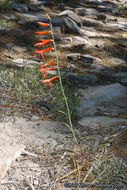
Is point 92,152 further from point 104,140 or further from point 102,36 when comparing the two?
point 102,36

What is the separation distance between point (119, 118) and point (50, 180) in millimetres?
1261

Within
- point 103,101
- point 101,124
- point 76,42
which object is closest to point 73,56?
point 76,42

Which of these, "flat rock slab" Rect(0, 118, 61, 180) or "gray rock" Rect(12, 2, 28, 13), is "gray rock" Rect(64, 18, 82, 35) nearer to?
"gray rock" Rect(12, 2, 28, 13)

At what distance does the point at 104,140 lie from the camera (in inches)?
85.7

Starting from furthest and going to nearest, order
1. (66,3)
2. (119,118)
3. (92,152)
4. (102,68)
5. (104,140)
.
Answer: (66,3), (102,68), (119,118), (104,140), (92,152)

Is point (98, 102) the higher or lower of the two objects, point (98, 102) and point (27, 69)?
the lower

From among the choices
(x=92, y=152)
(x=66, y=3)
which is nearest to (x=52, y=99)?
(x=92, y=152)

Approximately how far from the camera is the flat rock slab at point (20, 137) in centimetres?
179

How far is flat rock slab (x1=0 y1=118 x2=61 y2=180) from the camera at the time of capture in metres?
1.79

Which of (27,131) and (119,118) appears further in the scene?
(119,118)

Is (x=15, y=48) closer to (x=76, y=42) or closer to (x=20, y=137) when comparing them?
(x=76, y=42)

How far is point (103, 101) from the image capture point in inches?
122

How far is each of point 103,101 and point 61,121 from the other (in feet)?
2.55

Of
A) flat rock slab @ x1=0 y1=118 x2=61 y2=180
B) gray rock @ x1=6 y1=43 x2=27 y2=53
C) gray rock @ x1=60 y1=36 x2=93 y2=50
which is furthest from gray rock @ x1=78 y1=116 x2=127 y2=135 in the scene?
gray rock @ x1=60 y1=36 x2=93 y2=50
